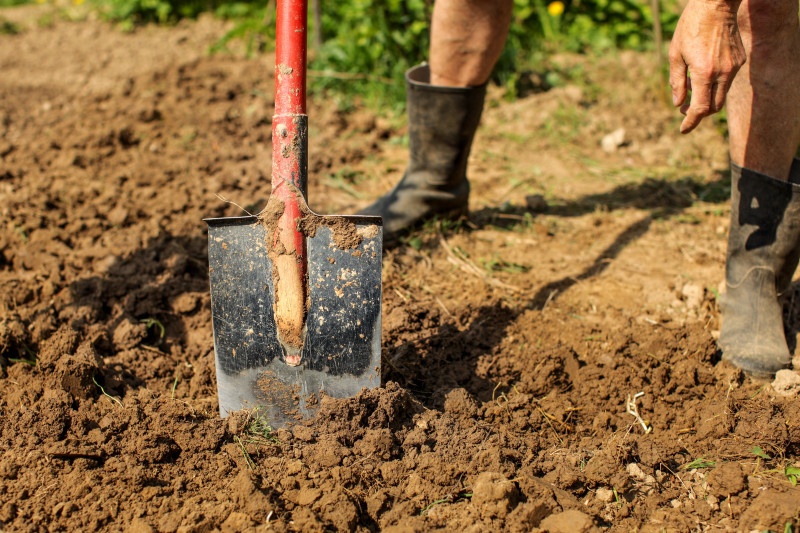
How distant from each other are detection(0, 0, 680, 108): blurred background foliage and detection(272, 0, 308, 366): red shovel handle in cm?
238

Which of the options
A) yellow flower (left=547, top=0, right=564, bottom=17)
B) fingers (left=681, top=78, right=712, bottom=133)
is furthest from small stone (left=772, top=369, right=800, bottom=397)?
yellow flower (left=547, top=0, right=564, bottom=17)

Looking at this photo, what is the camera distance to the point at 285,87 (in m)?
1.74

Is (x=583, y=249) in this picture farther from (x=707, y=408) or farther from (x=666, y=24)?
(x=666, y=24)

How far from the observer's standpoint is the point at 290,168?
5.71 feet

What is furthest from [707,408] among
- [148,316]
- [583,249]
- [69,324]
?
[69,324]

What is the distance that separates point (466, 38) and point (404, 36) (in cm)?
184

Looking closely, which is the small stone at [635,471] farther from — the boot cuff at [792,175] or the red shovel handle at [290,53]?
the red shovel handle at [290,53]

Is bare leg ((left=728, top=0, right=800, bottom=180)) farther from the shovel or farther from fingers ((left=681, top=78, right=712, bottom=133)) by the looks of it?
the shovel

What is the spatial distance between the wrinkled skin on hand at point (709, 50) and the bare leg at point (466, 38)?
867mm

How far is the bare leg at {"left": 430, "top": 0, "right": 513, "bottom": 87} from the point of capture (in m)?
2.37


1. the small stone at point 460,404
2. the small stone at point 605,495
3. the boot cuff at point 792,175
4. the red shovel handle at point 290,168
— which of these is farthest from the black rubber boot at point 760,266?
the red shovel handle at point 290,168

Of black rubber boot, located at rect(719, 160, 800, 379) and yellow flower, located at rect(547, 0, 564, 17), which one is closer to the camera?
black rubber boot, located at rect(719, 160, 800, 379)

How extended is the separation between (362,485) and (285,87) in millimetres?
1051

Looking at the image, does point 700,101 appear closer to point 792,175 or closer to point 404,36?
point 792,175
